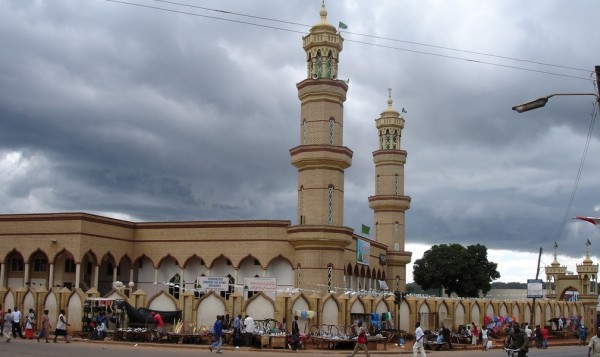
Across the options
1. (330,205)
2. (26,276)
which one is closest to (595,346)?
(330,205)

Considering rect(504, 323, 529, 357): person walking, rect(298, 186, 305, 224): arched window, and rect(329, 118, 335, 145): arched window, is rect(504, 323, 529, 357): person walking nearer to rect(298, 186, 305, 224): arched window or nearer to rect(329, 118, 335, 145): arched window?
rect(298, 186, 305, 224): arched window

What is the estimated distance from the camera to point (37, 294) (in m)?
33.2

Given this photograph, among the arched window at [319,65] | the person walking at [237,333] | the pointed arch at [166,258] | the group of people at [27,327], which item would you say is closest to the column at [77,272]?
the pointed arch at [166,258]

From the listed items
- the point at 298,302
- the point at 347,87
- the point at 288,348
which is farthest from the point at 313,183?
the point at 288,348

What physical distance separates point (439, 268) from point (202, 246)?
4308 cm

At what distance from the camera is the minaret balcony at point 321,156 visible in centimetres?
3831

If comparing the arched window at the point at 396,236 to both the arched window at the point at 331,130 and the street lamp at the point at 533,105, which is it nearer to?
the arched window at the point at 331,130

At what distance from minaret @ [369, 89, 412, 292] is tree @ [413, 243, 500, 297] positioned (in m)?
23.5

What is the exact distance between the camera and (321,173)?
1521 inches

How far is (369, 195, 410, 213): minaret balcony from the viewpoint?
54.6 metres

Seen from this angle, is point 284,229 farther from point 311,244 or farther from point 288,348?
point 288,348

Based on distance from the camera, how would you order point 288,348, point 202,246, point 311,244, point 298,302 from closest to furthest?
point 288,348, point 298,302, point 311,244, point 202,246

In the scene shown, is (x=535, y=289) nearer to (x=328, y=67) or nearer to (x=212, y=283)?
(x=328, y=67)

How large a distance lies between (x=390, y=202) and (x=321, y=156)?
57.7ft
